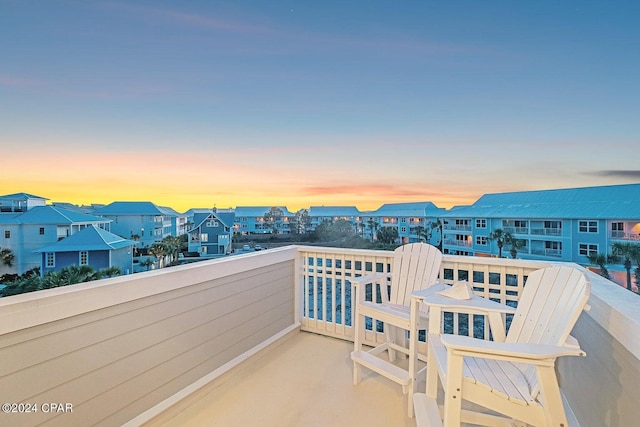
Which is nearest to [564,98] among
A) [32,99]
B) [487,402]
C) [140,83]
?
[487,402]

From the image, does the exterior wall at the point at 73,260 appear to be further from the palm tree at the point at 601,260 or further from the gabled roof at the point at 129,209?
the palm tree at the point at 601,260

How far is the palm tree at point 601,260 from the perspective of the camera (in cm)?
206

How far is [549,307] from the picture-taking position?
5.17 ft

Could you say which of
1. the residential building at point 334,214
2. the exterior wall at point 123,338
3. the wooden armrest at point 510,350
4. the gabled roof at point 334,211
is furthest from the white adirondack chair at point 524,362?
the gabled roof at point 334,211

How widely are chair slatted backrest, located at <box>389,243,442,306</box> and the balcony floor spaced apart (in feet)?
2.47

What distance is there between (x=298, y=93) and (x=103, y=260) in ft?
10.2

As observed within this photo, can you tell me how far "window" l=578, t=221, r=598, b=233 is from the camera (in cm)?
238

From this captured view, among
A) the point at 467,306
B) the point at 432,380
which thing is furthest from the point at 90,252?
the point at 467,306

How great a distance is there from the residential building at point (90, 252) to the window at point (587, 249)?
A: 3.37 meters

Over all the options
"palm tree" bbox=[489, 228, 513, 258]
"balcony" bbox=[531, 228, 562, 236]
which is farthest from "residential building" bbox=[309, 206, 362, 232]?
"balcony" bbox=[531, 228, 562, 236]

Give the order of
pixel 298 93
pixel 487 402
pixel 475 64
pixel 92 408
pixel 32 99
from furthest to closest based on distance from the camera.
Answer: pixel 298 93
pixel 475 64
pixel 32 99
pixel 92 408
pixel 487 402

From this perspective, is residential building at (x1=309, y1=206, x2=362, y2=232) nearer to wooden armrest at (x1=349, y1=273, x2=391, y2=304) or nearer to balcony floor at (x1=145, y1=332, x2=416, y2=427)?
wooden armrest at (x1=349, y1=273, x2=391, y2=304)

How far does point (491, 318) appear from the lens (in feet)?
6.20

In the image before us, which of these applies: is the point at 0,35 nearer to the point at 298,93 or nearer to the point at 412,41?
the point at 298,93
